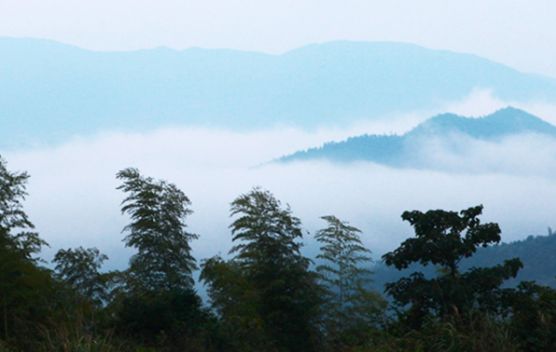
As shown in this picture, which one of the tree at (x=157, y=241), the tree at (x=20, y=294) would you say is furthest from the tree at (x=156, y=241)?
the tree at (x=20, y=294)

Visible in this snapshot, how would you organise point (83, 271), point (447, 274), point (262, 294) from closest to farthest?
point (447, 274) → point (262, 294) → point (83, 271)

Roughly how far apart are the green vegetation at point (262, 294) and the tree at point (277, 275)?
2.6 inches

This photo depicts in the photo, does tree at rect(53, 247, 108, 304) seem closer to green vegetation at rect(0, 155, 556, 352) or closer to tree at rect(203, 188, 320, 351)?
green vegetation at rect(0, 155, 556, 352)

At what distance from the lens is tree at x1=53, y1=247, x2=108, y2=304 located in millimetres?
47125

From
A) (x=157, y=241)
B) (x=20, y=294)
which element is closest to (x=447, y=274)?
(x=20, y=294)

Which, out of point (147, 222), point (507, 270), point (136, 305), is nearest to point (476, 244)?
point (507, 270)

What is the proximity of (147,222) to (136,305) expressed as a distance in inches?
730

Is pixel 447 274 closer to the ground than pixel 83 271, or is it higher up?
closer to the ground

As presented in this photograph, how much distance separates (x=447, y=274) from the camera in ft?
49.7

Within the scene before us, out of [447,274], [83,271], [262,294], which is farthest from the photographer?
[83,271]

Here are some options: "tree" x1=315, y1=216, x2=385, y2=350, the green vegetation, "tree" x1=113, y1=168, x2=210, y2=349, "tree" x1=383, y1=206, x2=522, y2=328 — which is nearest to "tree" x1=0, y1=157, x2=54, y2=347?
the green vegetation

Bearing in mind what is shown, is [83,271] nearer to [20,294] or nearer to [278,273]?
[278,273]

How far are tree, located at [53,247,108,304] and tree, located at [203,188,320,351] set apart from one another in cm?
1118

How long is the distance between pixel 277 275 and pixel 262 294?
1.08m
